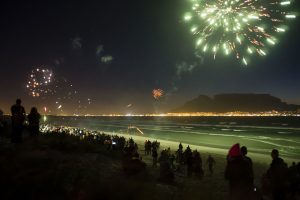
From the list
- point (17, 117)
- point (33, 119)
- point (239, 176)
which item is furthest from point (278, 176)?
point (33, 119)

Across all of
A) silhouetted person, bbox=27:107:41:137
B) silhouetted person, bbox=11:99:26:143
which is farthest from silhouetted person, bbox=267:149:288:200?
silhouetted person, bbox=27:107:41:137

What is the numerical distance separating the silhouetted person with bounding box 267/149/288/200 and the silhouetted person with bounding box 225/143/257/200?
201 centimetres

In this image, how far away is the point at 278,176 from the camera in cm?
902

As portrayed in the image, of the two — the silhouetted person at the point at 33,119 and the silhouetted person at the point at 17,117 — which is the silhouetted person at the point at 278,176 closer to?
the silhouetted person at the point at 17,117

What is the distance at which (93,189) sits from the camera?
7.72 metres

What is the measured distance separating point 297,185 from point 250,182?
4503mm

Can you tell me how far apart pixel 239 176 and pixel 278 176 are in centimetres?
242

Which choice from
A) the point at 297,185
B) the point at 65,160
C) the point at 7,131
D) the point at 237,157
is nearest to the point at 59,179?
the point at 65,160

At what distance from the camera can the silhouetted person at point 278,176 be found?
8.99 m

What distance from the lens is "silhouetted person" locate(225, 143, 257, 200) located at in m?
7.18

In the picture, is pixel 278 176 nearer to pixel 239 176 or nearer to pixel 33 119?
pixel 239 176

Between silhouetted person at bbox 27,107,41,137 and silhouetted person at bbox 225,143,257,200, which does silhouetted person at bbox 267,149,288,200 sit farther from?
silhouetted person at bbox 27,107,41,137

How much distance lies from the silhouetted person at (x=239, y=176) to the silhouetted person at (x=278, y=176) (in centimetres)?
201

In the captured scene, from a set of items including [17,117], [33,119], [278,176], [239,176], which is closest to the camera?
[239,176]
